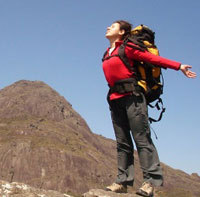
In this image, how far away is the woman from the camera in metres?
5.62

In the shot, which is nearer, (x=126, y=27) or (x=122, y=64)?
(x=122, y=64)

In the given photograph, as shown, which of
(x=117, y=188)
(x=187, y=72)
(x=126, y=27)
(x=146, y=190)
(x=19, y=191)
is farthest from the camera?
(x=126, y=27)

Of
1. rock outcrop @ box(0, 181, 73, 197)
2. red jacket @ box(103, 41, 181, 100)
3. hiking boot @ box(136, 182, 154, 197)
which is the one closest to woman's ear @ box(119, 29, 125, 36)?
red jacket @ box(103, 41, 181, 100)

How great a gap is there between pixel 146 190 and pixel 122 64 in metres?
2.34

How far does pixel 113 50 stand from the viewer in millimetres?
6137

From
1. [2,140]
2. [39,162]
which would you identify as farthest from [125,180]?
[2,140]

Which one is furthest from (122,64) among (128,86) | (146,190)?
(146,190)

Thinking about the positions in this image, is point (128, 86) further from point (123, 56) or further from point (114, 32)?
point (114, 32)

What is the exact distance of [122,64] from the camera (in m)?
5.79

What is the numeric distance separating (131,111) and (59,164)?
556ft

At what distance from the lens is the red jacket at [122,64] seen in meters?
5.53

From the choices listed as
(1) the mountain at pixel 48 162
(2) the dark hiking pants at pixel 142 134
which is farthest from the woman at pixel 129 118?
(1) the mountain at pixel 48 162

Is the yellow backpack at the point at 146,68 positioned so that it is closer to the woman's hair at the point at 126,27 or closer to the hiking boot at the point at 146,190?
the woman's hair at the point at 126,27

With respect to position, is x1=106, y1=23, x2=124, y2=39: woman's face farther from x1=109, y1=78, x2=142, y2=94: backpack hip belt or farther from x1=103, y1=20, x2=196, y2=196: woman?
x1=109, y1=78, x2=142, y2=94: backpack hip belt
